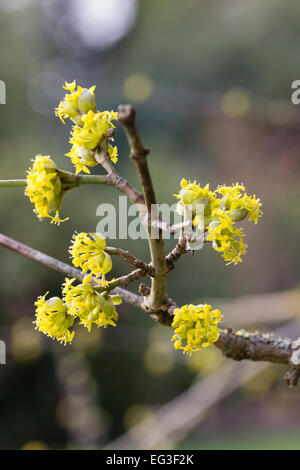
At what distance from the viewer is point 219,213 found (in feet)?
2.75

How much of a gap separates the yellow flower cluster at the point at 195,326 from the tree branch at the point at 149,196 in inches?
2.3

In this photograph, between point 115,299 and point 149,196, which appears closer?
point 149,196

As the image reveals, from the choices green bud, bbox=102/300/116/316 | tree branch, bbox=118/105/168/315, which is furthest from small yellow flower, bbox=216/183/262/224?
green bud, bbox=102/300/116/316

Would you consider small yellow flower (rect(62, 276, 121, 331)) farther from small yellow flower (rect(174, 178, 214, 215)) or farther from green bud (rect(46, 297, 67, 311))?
small yellow flower (rect(174, 178, 214, 215))

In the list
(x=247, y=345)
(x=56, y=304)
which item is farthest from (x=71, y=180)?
(x=247, y=345)

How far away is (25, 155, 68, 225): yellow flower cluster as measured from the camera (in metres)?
0.81

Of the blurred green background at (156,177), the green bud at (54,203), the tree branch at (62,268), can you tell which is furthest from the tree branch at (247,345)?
the blurred green background at (156,177)

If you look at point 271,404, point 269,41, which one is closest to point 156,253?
point 271,404

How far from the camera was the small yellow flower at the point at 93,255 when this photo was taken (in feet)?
2.82

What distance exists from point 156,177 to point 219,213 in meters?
6.26

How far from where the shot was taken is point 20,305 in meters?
6.40

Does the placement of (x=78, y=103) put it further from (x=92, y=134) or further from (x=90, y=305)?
(x=90, y=305)

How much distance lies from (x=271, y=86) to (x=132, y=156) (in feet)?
33.0

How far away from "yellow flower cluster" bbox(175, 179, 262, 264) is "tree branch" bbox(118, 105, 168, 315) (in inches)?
3.6
